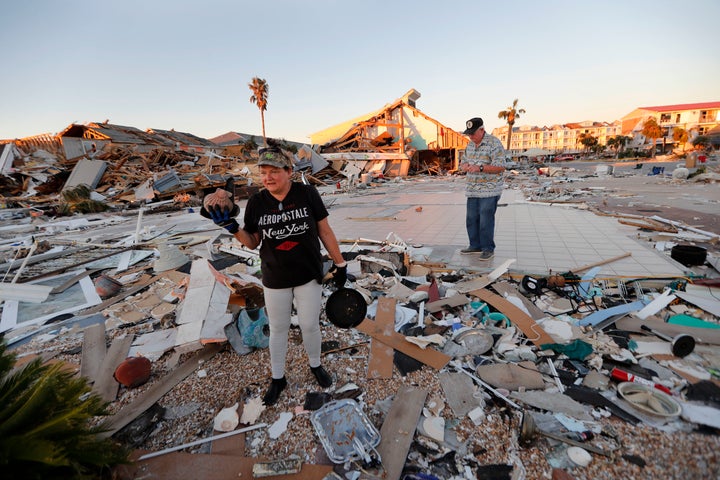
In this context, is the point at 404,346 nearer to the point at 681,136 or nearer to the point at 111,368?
the point at 111,368

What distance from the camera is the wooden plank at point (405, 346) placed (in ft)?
9.87

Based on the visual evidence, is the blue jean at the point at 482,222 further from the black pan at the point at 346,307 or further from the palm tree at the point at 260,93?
the palm tree at the point at 260,93

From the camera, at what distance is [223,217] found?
2.41m

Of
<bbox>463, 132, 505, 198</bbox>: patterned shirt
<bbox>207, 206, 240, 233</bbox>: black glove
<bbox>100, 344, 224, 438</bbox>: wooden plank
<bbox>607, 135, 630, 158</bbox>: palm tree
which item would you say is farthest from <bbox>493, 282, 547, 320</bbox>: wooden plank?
<bbox>607, 135, 630, 158</bbox>: palm tree

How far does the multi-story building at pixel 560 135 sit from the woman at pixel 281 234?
9363cm

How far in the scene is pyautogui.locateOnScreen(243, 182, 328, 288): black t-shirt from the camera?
7.92 feet

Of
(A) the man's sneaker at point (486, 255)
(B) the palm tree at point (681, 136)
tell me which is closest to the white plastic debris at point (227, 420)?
(A) the man's sneaker at point (486, 255)

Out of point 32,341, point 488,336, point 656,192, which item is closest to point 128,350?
point 32,341

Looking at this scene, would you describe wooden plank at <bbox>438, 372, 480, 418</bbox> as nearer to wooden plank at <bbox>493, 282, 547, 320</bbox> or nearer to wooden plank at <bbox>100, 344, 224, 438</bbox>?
wooden plank at <bbox>493, 282, 547, 320</bbox>

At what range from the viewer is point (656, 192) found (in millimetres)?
12586

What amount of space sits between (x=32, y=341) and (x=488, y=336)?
5.49 meters

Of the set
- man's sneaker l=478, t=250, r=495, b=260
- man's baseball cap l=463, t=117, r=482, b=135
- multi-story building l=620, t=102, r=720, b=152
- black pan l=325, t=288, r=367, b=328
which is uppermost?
multi-story building l=620, t=102, r=720, b=152

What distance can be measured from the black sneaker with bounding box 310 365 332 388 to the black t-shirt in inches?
36.1

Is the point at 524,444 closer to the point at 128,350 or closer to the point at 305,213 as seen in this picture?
the point at 305,213
